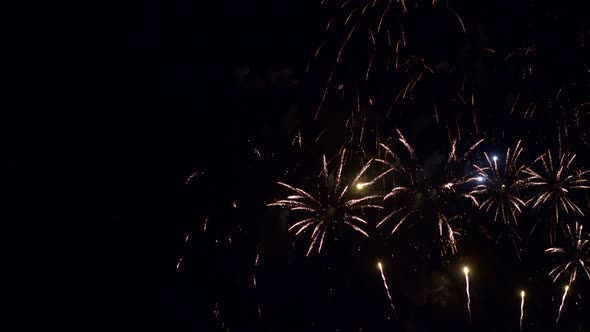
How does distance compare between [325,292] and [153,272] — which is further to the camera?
[325,292]

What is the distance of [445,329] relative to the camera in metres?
20.1

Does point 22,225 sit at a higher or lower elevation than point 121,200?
lower

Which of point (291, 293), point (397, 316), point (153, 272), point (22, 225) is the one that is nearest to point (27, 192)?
point (22, 225)

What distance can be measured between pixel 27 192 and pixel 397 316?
1329cm

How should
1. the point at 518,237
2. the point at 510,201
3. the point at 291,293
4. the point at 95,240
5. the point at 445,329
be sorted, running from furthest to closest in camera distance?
the point at 445,329
the point at 291,293
the point at 518,237
the point at 95,240
the point at 510,201

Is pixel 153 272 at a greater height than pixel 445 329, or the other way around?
pixel 445 329

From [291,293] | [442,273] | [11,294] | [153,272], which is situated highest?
[442,273]

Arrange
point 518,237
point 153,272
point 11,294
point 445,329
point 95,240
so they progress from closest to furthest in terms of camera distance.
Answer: point 11,294, point 95,240, point 153,272, point 518,237, point 445,329

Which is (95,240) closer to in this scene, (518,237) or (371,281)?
(371,281)

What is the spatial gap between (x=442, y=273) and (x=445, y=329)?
5949mm

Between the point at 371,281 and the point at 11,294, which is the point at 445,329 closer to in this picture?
the point at 371,281

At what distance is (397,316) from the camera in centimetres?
1766

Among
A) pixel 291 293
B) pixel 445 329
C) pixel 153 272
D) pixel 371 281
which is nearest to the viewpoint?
pixel 153 272

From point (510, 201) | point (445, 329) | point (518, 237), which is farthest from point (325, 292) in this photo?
point (510, 201)
